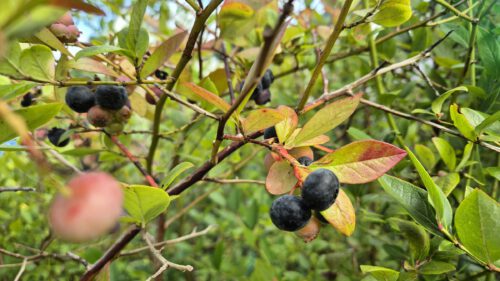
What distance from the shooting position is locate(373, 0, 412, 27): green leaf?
720mm

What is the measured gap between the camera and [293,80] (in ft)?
7.29

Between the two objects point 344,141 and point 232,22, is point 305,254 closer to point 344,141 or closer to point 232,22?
point 344,141

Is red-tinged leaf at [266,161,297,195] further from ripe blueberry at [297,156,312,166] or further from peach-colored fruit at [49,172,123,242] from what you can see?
peach-colored fruit at [49,172,123,242]

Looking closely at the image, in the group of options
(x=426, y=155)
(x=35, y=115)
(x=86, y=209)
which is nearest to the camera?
(x=86, y=209)

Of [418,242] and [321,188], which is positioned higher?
[321,188]

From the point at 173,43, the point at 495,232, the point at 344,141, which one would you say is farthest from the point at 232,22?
the point at 344,141

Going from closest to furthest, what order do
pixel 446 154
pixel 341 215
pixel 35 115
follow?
1. pixel 35 115
2. pixel 341 215
3. pixel 446 154

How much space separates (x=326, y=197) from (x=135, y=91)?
0.58 metres

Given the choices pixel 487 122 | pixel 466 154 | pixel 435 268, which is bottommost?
pixel 435 268

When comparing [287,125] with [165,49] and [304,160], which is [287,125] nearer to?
[304,160]

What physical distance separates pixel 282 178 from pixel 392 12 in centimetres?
34

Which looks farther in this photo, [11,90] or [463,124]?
[463,124]

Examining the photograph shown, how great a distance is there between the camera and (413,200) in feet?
2.15

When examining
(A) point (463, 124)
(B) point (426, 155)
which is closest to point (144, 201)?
(A) point (463, 124)
